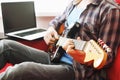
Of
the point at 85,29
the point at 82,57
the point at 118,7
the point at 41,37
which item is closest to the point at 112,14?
the point at 118,7

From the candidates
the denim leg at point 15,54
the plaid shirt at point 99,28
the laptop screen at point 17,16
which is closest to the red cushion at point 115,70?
the plaid shirt at point 99,28

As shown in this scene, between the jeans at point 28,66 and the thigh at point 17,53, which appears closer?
the jeans at point 28,66

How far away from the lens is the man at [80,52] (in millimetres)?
1110

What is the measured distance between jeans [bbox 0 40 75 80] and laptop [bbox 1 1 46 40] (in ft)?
0.67

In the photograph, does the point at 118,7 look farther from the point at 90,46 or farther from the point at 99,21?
the point at 90,46

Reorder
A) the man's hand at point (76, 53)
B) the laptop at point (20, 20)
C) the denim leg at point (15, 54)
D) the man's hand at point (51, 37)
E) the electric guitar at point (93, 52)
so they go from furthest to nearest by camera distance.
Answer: the laptop at point (20, 20) < the man's hand at point (51, 37) < the denim leg at point (15, 54) < the man's hand at point (76, 53) < the electric guitar at point (93, 52)

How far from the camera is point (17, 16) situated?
5.97 ft

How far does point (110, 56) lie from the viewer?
3.49ft

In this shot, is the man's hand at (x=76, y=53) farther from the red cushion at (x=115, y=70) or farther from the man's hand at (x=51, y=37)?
the man's hand at (x=51, y=37)

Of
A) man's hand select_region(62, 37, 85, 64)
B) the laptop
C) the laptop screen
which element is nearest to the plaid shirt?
man's hand select_region(62, 37, 85, 64)

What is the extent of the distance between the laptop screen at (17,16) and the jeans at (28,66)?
14.3 inches

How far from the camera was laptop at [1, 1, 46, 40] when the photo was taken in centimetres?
170

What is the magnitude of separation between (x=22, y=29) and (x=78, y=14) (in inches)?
25.9

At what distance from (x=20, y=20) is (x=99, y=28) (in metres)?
0.86
